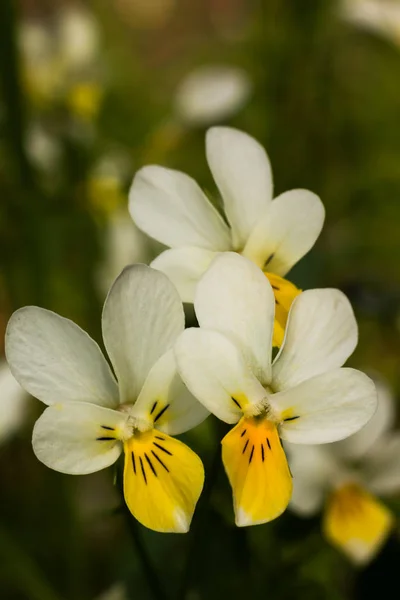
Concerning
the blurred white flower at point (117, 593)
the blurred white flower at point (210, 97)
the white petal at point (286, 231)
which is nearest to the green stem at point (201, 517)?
the white petal at point (286, 231)

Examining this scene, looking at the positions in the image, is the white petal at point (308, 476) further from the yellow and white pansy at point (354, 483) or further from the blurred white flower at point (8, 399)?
the blurred white flower at point (8, 399)

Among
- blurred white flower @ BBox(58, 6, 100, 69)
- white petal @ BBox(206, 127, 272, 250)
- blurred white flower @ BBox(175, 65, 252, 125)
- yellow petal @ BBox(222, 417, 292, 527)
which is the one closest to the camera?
yellow petal @ BBox(222, 417, 292, 527)

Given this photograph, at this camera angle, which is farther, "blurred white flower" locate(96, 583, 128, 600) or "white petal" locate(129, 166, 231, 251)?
"blurred white flower" locate(96, 583, 128, 600)

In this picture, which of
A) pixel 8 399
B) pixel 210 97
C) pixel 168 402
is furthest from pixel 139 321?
pixel 210 97

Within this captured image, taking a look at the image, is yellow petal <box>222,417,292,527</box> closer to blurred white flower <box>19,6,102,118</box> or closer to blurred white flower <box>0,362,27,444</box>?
blurred white flower <box>0,362,27,444</box>

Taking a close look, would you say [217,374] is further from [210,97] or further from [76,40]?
[76,40]

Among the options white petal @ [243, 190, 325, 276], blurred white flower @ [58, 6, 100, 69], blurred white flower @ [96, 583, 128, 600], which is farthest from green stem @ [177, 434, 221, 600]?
blurred white flower @ [58, 6, 100, 69]

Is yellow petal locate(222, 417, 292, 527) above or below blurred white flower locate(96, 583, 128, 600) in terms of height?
above
